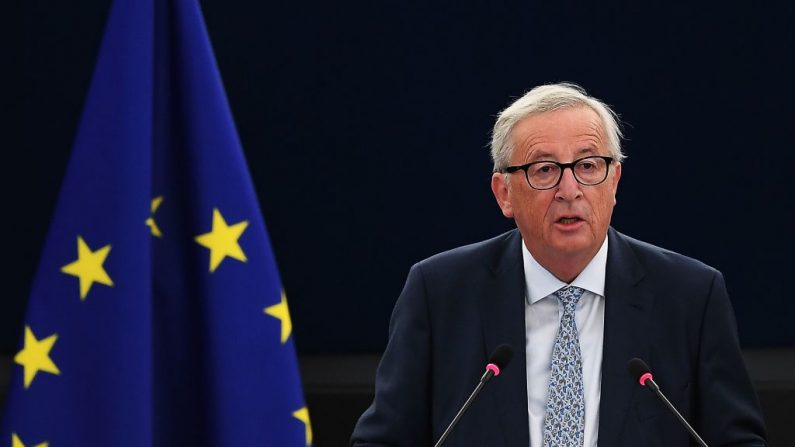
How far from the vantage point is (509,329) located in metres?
2.01

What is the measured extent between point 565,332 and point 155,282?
894 millimetres

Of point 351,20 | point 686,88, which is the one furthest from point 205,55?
point 686,88

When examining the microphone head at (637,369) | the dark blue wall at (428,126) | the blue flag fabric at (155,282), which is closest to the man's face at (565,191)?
the microphone head at (637,369)

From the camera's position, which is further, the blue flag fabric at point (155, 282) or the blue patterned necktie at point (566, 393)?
the blue patterned necktie at point (566, 393)

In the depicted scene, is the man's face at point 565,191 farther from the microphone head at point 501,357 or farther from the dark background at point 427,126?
the dark background at point 427,126

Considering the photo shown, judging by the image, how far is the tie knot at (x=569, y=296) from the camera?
201 cm

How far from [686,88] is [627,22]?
10.0 inches

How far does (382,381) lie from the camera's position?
201 centimetres

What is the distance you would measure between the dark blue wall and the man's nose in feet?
4.31

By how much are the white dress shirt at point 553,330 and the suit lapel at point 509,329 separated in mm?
22

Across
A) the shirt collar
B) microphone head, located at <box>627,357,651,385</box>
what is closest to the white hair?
the shirt collar

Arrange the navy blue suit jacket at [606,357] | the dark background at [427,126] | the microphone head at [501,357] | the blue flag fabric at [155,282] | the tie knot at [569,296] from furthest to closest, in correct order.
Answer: the dark background at [427,126], the tie knot at [569,296], the navy blue suit jacket at [606,357], the microphone head at [501,357], the blue flag fabric at [155,282]

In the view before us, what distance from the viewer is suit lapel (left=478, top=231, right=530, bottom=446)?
6.31 ft

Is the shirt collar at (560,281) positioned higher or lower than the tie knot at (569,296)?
higher
